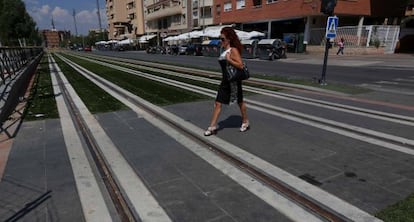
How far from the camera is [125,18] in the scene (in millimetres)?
94625

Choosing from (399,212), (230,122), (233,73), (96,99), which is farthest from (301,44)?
(399,212)

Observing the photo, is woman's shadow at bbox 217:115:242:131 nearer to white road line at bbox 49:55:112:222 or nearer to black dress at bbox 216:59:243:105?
black dress at bbox 216:59:243:105

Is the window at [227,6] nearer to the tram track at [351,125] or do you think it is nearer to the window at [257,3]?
the window at [257,3]

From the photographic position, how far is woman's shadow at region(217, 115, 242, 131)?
5742 mm

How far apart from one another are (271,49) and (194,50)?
15484 millimetres

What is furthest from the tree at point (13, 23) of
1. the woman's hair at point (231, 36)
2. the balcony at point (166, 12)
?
the balcony at point (166, 12)

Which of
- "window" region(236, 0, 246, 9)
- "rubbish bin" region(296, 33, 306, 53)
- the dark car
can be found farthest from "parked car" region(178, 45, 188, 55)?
"rubbish bin" region(296, 33, 306, 53)

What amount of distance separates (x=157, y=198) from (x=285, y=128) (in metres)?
3.12

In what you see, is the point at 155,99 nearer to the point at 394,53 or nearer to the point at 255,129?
the point at 255,129

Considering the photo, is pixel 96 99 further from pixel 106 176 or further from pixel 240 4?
pixel 240 4

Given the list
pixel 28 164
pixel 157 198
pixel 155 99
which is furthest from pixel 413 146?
pixel 155 99

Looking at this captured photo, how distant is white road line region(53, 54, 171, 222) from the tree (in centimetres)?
2539

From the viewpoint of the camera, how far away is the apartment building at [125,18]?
271ft

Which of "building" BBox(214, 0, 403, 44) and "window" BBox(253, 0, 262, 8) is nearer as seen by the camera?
"building" BBox(214, 0, 403, 44)
